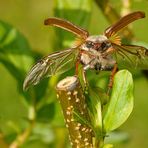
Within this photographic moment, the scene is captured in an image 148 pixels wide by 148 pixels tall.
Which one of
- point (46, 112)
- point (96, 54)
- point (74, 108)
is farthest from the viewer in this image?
point (46, 112)

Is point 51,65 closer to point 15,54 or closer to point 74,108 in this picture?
point 74,108

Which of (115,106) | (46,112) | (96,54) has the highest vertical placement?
(96,54)

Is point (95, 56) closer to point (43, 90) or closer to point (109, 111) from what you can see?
point (109, 111)

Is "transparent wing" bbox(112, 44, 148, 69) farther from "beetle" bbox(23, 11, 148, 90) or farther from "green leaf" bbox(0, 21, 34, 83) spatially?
"green leaf" bbox(0, 21, 34, 83)

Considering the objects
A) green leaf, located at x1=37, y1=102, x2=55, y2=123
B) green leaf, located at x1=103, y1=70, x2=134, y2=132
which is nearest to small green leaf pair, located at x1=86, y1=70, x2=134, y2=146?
green leaf, located at x1=103, y1=70, x2=134, y2=132

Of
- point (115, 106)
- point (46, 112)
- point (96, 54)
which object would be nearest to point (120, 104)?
point (115, 106)

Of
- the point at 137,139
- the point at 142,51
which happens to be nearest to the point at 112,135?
the point at 142,51

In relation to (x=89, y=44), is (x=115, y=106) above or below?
Answer: below

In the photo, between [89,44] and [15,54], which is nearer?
[89,44]
